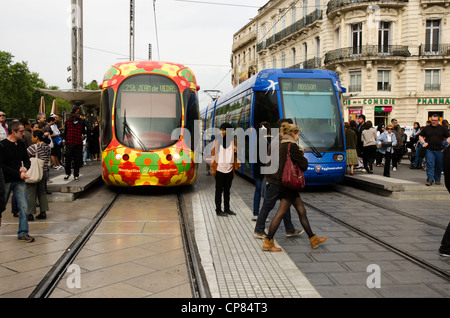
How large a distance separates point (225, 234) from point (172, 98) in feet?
16.2

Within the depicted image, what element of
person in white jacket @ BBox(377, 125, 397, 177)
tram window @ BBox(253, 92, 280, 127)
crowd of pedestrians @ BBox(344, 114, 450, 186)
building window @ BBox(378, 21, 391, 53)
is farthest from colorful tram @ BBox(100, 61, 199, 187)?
building window @ BBox(378, 21, 391, 53)

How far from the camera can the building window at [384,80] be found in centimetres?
3594

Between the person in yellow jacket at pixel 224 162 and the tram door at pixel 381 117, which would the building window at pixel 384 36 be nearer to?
the tram door at pixel 381 117

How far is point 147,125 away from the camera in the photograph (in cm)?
1072

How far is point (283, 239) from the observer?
6.82 m

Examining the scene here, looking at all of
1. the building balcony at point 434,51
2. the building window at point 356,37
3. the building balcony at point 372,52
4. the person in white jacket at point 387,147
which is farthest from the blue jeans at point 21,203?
the building balcony at point 434,51

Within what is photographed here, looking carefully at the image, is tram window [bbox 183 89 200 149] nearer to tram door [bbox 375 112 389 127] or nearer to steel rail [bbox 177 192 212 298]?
steel rail [bbox 177 192 212 298]

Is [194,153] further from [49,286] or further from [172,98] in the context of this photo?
[49,286]

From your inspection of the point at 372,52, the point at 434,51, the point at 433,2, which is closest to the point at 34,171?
the point at 372,52

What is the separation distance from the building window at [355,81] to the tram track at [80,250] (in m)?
30.4

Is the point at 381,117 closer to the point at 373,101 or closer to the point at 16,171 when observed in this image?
the point at 373,101

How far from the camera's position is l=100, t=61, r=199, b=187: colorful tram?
10.5 metres

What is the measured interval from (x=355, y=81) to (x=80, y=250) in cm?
3331
